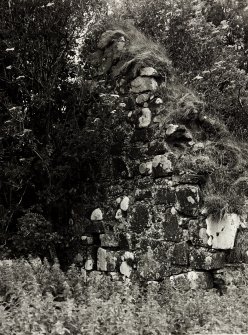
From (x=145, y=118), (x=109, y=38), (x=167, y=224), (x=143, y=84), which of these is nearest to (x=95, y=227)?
(x=167, y=224)

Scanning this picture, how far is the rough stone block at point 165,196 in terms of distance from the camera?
7129 millimetres

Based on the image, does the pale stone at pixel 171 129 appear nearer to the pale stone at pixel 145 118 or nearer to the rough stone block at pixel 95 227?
the pale stone at pixel 145 118

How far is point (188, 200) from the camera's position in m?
6.96

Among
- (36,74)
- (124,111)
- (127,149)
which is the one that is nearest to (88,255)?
(127,149)

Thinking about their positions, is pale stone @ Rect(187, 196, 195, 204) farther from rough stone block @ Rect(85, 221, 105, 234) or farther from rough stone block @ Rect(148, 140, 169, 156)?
rough stone block @ Rect(85, 221, 105, 234)

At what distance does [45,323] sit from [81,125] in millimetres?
4007

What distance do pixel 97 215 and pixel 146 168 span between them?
119 centimetres

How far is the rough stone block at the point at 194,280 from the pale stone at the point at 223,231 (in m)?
0.44

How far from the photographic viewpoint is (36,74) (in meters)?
7.36

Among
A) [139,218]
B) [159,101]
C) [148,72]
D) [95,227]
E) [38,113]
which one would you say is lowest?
[95,227]

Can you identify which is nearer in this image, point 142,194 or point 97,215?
point 142,194

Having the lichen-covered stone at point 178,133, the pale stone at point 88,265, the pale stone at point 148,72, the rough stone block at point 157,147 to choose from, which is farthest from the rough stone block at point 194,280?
the pale stone at point 148,72

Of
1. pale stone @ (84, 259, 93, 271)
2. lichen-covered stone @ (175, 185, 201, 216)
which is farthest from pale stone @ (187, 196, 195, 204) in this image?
pale stone @ (84, 259, 93, 271)

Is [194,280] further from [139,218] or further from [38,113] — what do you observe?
[38,113]
